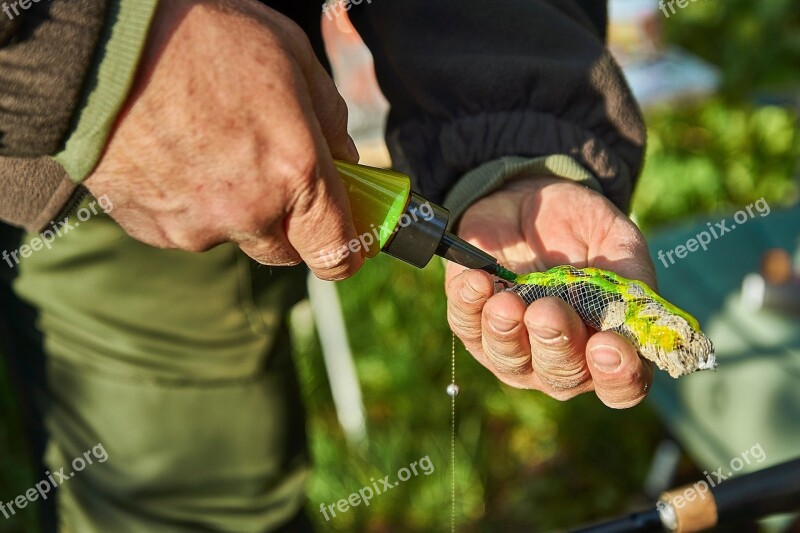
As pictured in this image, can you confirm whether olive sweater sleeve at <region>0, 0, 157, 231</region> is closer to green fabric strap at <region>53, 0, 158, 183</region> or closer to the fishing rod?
green fabric strap at <region>53, 0, 158, 183</region>

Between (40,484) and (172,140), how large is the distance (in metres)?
1.14

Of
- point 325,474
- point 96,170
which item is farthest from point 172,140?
point 325,474

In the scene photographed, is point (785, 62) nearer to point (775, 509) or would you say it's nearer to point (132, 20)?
point (775, 509)

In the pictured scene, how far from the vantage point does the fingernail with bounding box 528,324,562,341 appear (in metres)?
0.95

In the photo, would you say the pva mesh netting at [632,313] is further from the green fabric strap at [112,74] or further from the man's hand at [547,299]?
the green fabric strap at [112,74]

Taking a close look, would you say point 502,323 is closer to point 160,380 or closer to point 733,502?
point 733,502

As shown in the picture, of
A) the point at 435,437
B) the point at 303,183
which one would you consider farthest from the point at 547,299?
the point at 435,437

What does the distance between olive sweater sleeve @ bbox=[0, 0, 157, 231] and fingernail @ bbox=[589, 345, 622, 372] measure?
0.62 m

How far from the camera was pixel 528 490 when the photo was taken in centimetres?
252

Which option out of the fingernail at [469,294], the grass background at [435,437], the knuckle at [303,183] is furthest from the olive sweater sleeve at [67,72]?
the grass background at [435,437]

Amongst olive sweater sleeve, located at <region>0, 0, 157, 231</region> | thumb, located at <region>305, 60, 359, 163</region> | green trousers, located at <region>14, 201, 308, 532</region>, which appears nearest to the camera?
olive sweater sleeve, located at <region>0, 0, 157, 231</region>

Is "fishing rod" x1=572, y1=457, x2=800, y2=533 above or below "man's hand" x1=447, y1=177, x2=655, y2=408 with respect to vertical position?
below

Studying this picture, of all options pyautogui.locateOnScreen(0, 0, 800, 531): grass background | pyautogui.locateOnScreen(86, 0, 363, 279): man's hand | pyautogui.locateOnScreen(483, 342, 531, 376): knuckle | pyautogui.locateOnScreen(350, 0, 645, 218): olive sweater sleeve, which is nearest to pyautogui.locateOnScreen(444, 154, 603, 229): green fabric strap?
pyautogui.locateOnScreen(350, 0, 645, 218): olive sweater sleeve

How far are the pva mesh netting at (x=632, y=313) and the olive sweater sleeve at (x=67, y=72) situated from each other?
0.58 m
